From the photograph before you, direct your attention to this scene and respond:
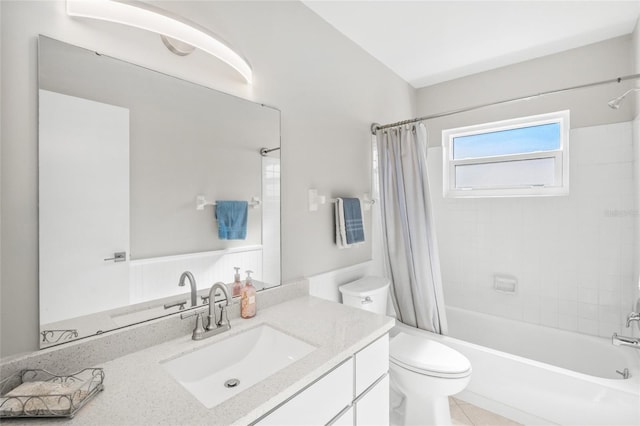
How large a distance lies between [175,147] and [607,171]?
9.29 ft

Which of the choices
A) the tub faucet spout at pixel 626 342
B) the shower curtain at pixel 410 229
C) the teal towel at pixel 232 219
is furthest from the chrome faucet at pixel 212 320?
the tub faucet spout at pixel 626 342

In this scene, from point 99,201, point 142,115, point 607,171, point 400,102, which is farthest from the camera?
point 400,102

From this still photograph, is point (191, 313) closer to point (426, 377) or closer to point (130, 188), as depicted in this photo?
point (130, 188)

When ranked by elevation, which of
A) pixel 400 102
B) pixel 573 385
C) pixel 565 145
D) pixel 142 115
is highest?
pixel 400 102

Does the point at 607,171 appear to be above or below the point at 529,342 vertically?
above

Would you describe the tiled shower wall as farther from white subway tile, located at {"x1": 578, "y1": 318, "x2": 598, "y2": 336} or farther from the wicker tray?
the wicker tray

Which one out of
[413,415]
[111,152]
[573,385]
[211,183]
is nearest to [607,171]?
[573,385]

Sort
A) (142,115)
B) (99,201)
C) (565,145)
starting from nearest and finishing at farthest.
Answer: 1. (99,201)
2. (142,115)
3. (565,145)

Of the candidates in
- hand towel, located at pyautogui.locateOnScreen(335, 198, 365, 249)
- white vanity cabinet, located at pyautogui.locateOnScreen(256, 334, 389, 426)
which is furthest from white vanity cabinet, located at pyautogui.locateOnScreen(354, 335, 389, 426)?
hand towel, located at pyautogui.locateOnScreen(335, 198, 365, 249)

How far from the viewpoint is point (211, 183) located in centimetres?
132

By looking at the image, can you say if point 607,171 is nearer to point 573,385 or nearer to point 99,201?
point 573,385

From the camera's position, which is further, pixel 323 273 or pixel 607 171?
pixel 607 171

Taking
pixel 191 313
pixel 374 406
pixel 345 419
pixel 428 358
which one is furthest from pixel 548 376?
pixel 191 313

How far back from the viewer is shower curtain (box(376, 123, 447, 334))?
2.06 metres
